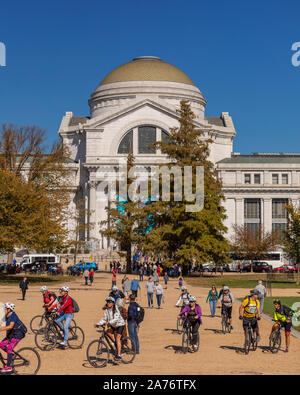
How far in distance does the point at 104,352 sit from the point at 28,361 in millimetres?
2736

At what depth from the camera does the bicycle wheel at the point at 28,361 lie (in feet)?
59.4

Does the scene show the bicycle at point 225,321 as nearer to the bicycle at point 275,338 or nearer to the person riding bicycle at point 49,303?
the bicycle at point 275,338

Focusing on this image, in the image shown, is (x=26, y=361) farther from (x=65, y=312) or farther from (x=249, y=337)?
(x=249, y=337)

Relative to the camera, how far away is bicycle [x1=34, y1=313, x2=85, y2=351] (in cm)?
2266

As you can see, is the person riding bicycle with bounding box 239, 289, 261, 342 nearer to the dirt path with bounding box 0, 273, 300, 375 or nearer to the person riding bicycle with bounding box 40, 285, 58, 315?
the dirt path with bounding box 0, 273, 300, 375

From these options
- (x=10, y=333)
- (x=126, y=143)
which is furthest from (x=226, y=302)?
(x=126, y=143)

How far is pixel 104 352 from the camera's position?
20609mm

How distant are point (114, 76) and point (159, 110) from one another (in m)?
14.0

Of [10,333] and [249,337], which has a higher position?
[10,333]

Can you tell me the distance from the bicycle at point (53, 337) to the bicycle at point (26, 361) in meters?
3.68

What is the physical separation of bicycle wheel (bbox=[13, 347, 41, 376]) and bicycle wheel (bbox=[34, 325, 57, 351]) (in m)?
3.69

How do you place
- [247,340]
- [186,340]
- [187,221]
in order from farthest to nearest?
1. [187,221]
2. [247,340]
3. [186,340]
